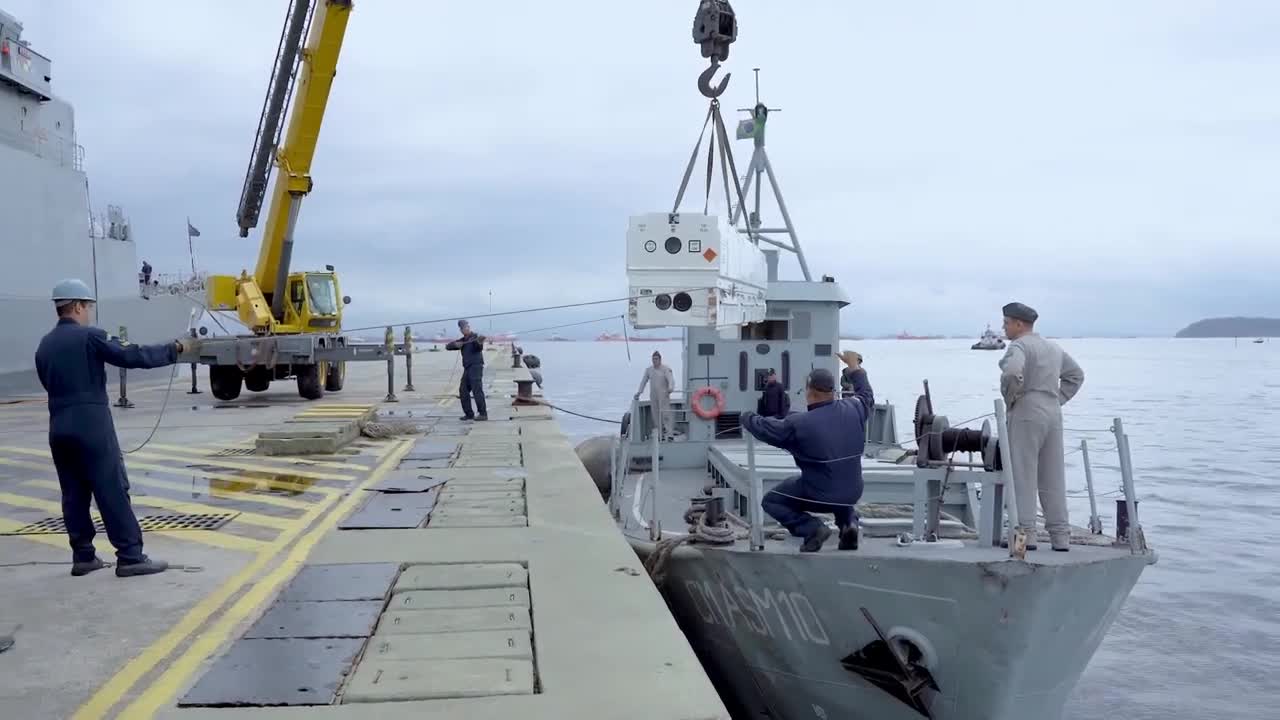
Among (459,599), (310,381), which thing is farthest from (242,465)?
(310,381)

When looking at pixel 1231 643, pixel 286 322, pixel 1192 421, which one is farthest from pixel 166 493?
pixel 1192 421

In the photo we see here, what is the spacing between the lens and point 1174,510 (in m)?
22.0

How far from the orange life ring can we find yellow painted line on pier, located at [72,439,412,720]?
5588 millimetres

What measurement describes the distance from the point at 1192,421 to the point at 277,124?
41.1 meters

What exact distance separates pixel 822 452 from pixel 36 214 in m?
27.2

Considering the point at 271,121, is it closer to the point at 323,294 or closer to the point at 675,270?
the point at 323,294

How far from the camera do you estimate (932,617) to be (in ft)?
21.0

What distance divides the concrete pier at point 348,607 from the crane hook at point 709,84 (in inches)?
190

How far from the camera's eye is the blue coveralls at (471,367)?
49.3 feet

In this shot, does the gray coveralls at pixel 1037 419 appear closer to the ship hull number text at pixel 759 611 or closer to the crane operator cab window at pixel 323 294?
the ship hull number text at pixel 759 611

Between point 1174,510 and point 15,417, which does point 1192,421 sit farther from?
point 15,417

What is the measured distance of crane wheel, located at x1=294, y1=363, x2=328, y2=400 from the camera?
2083cm

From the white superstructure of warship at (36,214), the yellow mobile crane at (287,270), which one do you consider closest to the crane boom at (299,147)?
the yellow mobile crane at (287,270)

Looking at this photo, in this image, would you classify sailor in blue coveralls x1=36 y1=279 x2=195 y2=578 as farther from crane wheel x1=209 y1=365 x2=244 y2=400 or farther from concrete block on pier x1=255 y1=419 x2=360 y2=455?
crane wheel x1=209 y1=365 x2=244 y2=400
